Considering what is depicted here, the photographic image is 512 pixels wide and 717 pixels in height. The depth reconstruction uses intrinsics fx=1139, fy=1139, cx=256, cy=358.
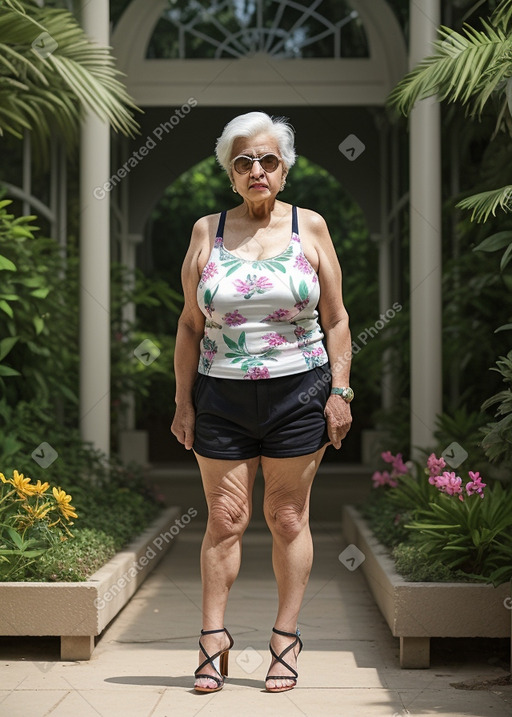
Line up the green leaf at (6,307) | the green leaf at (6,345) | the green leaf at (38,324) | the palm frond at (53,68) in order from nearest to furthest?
1. the palm frond at (53,68)
2. the green leaf at (6,307)
3. the green leaf at (6,345)
4. the green leaf at (38,324)

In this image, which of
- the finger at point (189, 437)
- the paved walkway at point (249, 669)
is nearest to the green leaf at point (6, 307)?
the paved walkway at point (249, 669)

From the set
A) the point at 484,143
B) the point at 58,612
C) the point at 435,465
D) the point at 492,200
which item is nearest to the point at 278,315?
the point at 492,200

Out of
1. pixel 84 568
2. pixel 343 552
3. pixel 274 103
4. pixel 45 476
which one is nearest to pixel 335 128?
pixel 274 103

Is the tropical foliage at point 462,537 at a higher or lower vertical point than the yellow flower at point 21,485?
lower

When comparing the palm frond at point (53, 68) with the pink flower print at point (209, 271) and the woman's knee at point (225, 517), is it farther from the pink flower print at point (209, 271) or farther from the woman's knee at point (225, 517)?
the woman's knee at point (225, 517)

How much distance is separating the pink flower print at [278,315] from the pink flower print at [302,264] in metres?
0.15

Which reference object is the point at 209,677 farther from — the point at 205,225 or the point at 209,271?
the point at 205,225

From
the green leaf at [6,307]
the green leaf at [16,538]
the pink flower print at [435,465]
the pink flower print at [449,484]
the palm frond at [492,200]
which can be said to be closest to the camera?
the palm frond at [492,200]

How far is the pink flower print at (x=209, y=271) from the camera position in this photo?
3.72m

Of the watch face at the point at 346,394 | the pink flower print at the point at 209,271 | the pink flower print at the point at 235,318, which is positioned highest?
the pink flower print at the point at 209,271

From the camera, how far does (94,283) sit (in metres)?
6.59

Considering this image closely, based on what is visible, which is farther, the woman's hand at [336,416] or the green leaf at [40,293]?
the green leaf at [40,293]

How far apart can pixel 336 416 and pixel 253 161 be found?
2.88 feet

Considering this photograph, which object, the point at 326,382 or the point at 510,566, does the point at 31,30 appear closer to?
the point at 326,382
